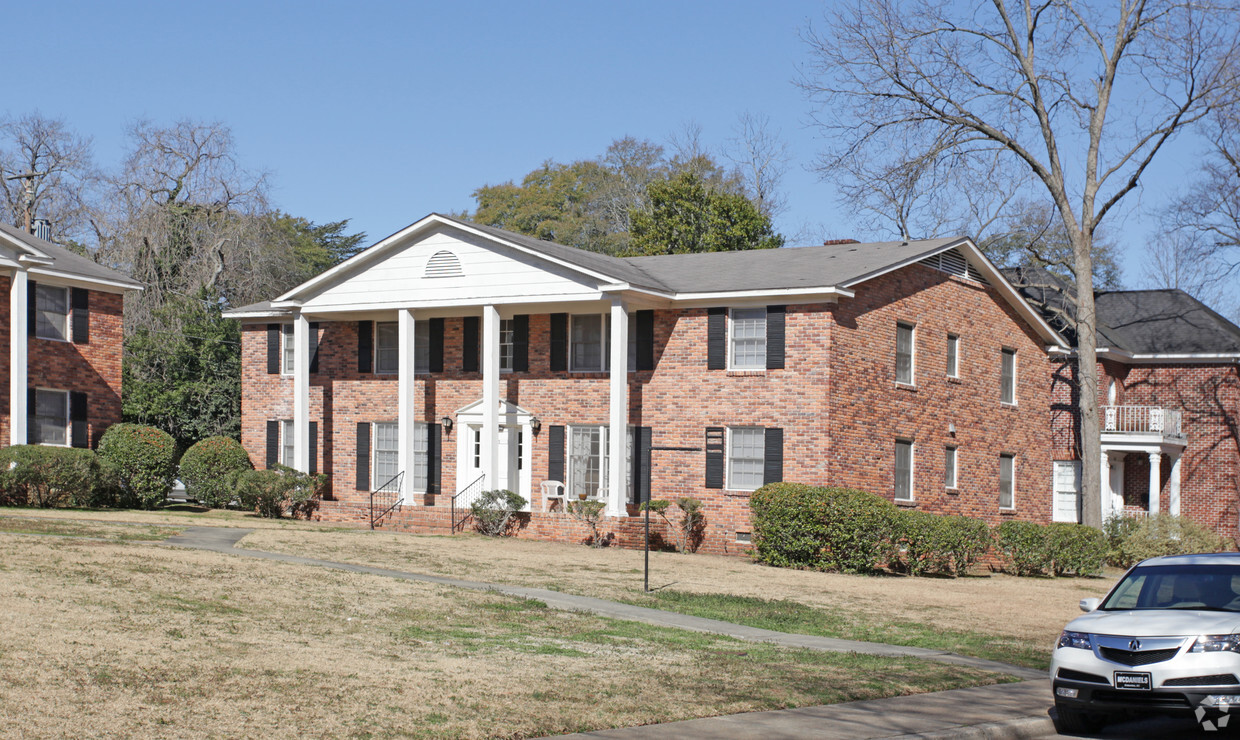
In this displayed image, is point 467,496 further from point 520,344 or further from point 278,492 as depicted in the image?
point 278,492

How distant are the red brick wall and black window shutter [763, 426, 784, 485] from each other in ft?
57.2

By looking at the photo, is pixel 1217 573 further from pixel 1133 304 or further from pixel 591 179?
pixel 591 179

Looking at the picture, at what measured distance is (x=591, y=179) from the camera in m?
70.0

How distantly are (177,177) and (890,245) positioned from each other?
32053 mm

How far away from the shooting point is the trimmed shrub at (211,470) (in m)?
33.7

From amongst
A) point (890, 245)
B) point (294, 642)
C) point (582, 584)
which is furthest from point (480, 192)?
point (294, 642)

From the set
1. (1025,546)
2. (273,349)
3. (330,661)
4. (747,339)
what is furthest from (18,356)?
(1025,546)

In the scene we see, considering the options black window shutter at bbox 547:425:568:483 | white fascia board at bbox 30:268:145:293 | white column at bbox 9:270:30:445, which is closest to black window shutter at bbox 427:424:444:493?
black window shutter at bbox 547:425:568:483

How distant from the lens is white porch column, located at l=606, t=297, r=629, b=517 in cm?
2841

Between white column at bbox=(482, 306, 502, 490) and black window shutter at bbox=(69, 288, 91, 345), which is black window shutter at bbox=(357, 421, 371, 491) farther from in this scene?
black window shutter at bbox=(69, 288, 91, 345)

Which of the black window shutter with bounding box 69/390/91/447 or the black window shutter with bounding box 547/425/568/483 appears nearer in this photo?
the black window shutter with bounding box 547/425/568/483

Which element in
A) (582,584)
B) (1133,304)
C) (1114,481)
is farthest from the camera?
(1133,304)

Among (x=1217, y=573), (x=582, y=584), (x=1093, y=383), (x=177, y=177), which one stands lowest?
(x=582, y=584)

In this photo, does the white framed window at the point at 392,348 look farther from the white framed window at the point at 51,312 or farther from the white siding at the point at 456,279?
the white framed window at the point at 51,312
